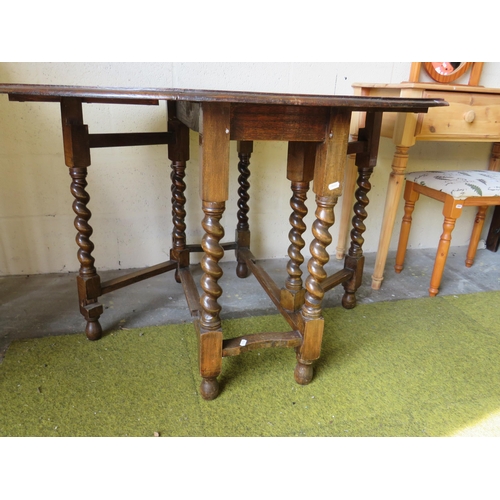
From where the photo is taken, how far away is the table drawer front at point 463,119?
189cm

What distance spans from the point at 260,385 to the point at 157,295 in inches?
31.4

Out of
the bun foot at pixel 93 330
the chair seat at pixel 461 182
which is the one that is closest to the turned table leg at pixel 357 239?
the chair seat at pixel 461 182

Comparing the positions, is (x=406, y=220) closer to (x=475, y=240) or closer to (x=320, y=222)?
(x=475, y=240)

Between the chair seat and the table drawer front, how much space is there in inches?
7.7

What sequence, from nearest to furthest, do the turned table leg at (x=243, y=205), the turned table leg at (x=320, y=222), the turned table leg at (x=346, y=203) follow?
1. the turned table leg at (x=320, y=222)
2. the turned table leg at (x=243, y=205)
3. the turned table leg at (x=346, y=203)

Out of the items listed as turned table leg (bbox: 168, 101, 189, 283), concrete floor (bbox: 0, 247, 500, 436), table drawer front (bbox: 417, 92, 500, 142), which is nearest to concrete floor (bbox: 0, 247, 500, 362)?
concrete floor (bbox: 0, 247, 500, 436)

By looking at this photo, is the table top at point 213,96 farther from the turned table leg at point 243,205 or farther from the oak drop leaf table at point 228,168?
the turned table leg at point 243,205

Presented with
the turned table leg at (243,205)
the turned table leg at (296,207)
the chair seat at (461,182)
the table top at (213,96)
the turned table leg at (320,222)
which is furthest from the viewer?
the turned table leg at (243,205)

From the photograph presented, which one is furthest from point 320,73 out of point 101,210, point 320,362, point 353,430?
point 353,430

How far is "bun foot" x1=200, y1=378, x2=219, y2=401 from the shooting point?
4.46ft

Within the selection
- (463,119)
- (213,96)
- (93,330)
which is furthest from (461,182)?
(93,330)

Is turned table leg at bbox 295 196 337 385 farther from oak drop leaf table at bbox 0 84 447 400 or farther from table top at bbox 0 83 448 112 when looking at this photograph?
table top at bbox 0 83 448 112

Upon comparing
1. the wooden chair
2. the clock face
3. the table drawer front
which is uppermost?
the clock face

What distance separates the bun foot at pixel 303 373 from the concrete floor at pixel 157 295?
0.49m
